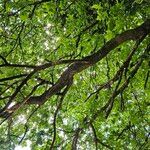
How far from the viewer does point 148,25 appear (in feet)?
21.2

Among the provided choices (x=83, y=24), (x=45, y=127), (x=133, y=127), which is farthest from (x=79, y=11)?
(x=45, y=127)

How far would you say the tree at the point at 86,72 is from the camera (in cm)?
675

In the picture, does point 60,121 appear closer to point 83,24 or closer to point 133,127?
point 133,127

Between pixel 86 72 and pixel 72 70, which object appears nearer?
pixel 72 70

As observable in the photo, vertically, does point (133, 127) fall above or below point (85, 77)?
below

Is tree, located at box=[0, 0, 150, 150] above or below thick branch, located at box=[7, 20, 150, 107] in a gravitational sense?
above

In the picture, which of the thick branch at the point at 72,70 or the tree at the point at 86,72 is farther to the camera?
the tree at the point at 86,72

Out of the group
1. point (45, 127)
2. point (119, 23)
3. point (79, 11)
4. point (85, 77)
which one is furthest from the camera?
point (45, 127)

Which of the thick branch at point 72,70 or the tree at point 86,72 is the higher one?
the tree at point 86,72

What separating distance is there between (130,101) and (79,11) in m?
2.71

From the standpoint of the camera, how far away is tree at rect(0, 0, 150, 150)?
6746 mm

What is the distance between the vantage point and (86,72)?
11523mm

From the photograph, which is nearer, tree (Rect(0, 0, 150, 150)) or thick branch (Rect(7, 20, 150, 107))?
thick branch (Rect(7, 20, 150, 107))

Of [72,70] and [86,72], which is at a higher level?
[86,72]
